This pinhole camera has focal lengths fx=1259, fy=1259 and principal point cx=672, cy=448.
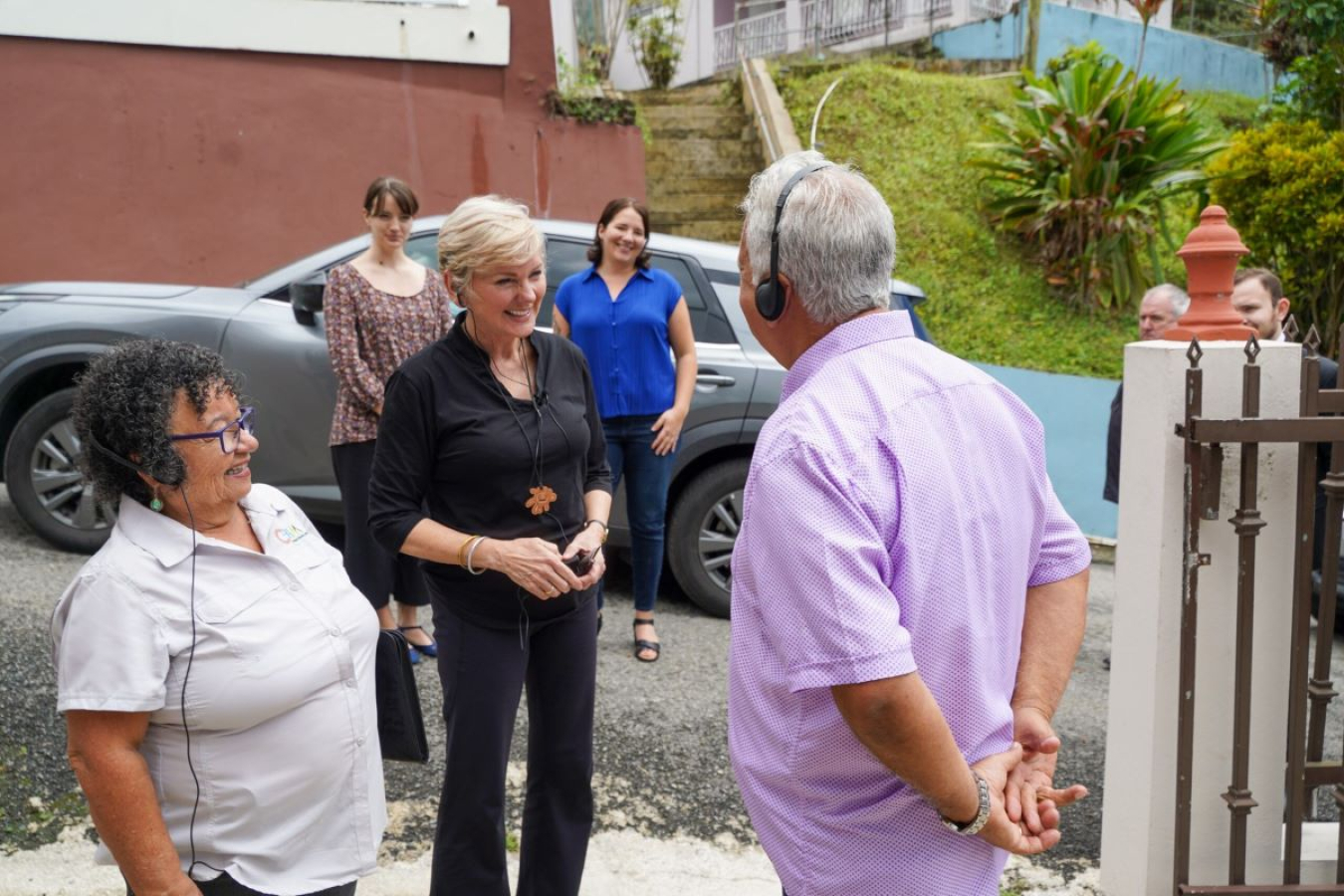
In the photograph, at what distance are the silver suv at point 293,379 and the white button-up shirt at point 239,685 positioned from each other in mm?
3734

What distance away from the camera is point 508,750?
3279 millimetres

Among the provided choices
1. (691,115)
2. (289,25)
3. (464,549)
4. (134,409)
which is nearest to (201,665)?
(134,409)

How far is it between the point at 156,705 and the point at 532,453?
121cm

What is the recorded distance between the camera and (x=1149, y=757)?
3266 mm

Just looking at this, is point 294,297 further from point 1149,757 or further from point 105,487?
point 1149,757

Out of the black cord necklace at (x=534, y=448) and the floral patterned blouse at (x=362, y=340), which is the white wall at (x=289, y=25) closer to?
the floral patterned blouse at (x=362, y=340)

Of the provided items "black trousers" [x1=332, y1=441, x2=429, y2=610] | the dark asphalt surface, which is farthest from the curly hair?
"black trousers" [x1=332, y1=441, x2=429, y2=610]

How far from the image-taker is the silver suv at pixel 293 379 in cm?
618

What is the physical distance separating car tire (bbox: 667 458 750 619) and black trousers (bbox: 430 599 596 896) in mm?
2889

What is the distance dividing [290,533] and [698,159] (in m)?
11.1

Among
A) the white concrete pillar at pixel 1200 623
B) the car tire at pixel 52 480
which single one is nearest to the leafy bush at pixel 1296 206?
the white concrete pillar at pixel 1200 623

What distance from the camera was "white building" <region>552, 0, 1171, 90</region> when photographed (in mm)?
15219

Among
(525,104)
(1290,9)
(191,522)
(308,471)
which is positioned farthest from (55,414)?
(1290,9)

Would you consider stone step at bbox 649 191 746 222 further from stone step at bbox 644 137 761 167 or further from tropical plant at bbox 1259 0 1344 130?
tropical plant at bbox 1259 0 1344 130
